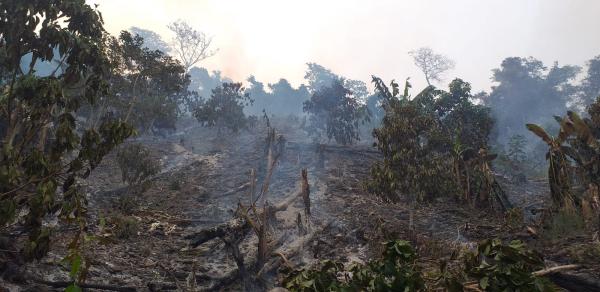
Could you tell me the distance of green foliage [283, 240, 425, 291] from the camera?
464 centimetres

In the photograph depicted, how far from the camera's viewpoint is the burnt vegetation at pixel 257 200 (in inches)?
263

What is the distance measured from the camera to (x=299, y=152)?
1169 inches

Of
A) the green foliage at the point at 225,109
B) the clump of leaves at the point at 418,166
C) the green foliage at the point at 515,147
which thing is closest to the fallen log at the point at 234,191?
the clump of leaves at the point at 418,166

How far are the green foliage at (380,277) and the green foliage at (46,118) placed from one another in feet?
12.3

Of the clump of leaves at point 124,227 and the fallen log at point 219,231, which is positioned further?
the clump of leaves at point 124,227

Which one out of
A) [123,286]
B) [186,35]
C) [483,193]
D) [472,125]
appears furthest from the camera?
[186,35]

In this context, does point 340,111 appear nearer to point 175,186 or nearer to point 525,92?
point 175,186

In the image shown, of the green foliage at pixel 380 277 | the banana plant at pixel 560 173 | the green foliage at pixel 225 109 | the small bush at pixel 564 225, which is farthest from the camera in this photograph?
the green foliage at pixel 225 109

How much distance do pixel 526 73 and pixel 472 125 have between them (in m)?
37.7

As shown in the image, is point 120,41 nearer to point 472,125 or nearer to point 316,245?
point 316,245

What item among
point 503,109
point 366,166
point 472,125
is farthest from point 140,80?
point 503,109

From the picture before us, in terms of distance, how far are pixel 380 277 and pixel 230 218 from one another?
36.6 feet

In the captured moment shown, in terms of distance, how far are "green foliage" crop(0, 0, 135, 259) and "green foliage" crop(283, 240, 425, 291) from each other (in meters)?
3.76

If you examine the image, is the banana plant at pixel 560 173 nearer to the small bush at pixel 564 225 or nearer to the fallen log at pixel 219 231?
the small bush at pixel 564 225
